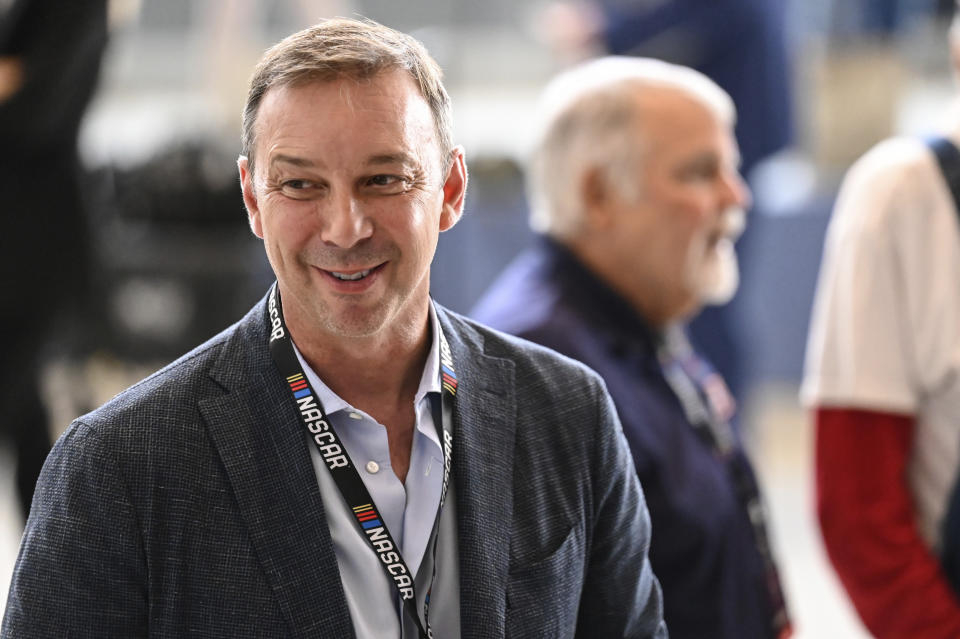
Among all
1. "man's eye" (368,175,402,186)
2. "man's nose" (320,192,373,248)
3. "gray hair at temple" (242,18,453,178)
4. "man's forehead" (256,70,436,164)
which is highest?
"gray hair at temple" (242,18,453,178)

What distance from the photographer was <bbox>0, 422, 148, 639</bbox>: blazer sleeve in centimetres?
116

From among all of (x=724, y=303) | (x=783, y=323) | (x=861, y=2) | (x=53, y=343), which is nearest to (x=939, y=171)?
(x=724, y=303)

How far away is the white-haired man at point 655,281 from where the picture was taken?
1.98m

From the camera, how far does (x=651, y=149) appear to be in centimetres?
223

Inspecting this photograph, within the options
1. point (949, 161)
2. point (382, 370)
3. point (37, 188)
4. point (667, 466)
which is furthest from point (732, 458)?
point (37, 188)

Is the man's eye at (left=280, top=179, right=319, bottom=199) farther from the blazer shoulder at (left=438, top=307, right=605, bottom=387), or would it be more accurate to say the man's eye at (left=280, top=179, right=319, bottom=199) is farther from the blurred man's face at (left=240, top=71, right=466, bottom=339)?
the blazer shoulder at (left=438, top=307, right=605, bottom=387)

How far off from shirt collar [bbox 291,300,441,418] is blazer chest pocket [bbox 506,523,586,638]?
195 millimetres

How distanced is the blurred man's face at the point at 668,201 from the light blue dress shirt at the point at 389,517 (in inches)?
37.6

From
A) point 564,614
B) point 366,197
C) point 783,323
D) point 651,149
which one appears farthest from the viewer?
point 783,323

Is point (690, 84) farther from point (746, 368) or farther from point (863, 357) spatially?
point (746, 368)

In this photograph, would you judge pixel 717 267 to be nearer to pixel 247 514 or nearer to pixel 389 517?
pixel 389 517

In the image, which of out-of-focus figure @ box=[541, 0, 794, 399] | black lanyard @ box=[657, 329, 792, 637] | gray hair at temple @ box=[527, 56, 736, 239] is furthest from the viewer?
out-of-focus figure @ box=[541, 0, 794, 399]

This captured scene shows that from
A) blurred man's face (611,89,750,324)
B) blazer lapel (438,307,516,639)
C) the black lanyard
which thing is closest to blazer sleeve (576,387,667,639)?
→ blazer lapel (438,307,516,639)

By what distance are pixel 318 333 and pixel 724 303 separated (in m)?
2.67
